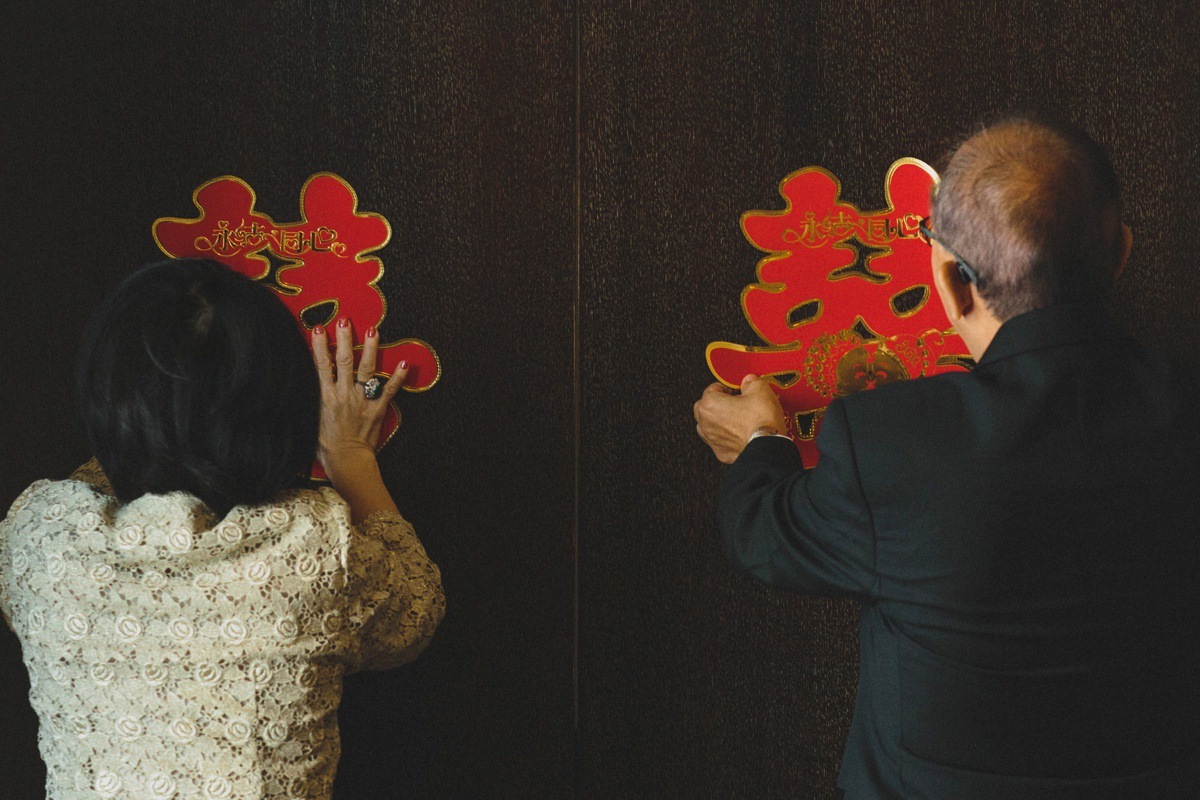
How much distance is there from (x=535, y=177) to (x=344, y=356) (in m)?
0.31

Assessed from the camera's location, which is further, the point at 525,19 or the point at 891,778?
the point at 525,19

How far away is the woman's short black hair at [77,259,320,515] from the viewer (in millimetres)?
789

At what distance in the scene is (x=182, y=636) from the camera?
0.79 meters

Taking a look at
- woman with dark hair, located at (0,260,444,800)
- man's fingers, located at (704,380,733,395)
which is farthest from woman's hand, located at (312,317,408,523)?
man's fingers, located at (704,380,733,395)

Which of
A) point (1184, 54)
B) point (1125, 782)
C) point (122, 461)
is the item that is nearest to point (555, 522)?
point (122, 461)

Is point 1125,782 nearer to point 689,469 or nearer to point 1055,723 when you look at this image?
point 1055,723

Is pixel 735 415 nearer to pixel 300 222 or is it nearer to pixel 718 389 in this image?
pixel 718 389

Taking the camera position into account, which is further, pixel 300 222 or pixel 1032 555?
pixel 300 222

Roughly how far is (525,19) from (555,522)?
0.61 m

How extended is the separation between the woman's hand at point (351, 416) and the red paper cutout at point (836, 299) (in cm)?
40

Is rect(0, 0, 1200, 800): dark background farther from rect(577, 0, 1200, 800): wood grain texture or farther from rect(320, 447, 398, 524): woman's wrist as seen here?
rect(320, 447, 398, 524): woman's wrist

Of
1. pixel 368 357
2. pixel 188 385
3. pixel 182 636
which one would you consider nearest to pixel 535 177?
pixel 368 357

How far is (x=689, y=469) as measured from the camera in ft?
3.96

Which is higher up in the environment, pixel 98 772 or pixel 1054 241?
pixel 1054 241
